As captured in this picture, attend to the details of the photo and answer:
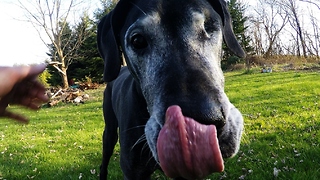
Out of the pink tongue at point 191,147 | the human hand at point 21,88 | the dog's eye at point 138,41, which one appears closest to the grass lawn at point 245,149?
the human hand at point 21,88

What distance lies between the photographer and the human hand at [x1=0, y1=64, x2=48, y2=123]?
5.64ft

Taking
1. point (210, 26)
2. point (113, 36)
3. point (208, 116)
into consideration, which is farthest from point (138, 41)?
point (208, 116)

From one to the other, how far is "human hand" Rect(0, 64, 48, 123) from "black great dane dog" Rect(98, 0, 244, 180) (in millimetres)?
709

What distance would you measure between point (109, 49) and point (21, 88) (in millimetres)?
1332

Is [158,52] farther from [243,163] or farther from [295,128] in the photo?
[295,128]

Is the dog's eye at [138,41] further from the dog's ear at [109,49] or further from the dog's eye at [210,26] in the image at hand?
the dog's ear at [109,49]

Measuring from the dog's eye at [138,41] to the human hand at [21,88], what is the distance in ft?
2.53

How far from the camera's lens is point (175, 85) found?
1.86m

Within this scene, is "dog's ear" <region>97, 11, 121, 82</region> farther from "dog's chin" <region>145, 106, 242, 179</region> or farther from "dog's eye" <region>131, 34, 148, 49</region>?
"dog's chin" <region>145, 106, 242, 179</region>

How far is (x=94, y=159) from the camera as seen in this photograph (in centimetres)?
599

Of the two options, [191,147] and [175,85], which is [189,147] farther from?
[175,85]

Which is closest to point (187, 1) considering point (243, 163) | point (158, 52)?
point (158, 52)

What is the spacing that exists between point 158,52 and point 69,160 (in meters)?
4.44

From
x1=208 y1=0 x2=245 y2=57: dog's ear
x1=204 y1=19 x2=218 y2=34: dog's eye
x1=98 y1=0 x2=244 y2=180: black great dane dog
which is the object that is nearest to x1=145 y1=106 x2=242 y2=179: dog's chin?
x1=98 y1=0 x2=244 y2=180: black great dane dog
